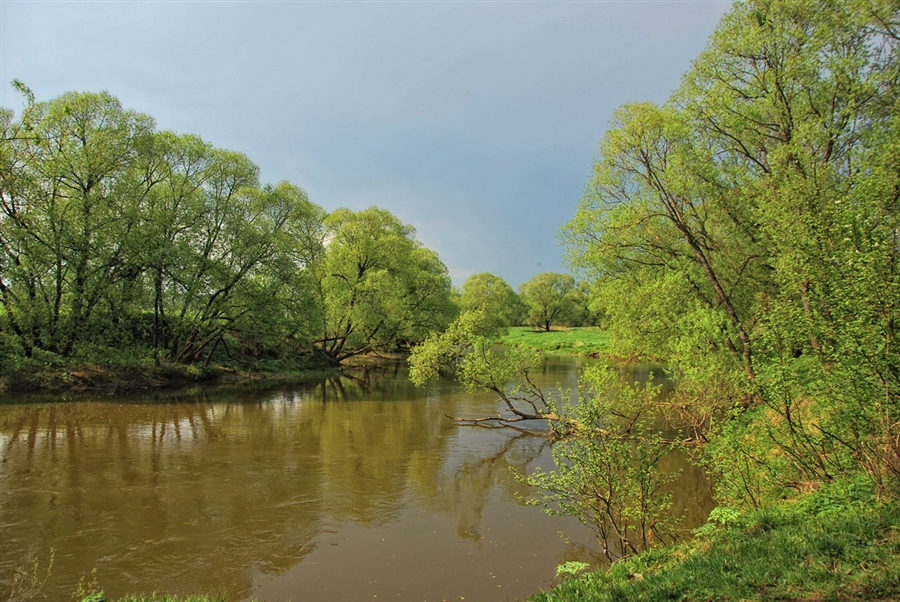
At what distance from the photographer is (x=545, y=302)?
92.9 m

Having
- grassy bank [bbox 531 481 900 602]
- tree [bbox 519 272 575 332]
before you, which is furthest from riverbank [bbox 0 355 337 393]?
tree [bbox 519 272 575 332]

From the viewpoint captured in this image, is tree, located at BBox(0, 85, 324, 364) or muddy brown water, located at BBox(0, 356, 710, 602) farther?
tree, located at BBox(0, 85, 324, 364)

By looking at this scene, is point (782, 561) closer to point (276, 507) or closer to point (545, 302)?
point (276, 507)

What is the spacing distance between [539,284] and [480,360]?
7912 centimetres

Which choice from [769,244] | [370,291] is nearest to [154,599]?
[769,244]

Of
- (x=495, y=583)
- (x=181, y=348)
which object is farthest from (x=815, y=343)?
(x=181, y=348)

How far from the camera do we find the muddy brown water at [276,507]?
8.05 metres

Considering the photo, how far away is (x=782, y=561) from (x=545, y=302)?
292 feet

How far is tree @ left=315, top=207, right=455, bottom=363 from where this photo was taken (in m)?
39.1

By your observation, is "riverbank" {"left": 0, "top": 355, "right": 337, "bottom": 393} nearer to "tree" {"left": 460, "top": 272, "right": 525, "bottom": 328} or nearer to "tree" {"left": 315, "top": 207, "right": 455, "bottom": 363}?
"tree" {"left": 315, "top": 207, "right": 455, "bottom": 363}

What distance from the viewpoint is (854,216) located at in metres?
7.03

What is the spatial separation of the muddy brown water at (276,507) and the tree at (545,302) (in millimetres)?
75625

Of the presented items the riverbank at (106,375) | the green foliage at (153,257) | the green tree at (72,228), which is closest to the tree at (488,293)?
the green foliage at (153,257)

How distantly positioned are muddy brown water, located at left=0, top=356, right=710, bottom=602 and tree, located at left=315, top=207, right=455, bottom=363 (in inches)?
762
